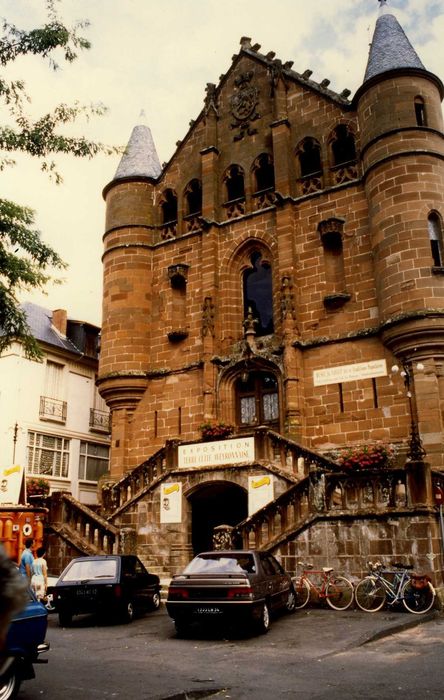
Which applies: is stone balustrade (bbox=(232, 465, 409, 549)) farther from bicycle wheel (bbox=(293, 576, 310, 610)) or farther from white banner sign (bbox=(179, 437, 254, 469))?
white banner sign (bbox=(179, 437, 254, 469))

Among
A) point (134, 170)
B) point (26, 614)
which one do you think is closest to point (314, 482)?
point (26, 614)

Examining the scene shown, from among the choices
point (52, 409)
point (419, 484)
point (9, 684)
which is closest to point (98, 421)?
point (52, 409)

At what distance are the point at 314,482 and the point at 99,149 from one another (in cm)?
857

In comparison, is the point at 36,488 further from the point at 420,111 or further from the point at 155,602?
the point at 420,111

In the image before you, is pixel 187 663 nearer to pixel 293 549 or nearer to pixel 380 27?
pixel 293 549

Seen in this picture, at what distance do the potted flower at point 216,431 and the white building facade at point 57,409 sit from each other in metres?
10.8

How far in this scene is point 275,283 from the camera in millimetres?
23344

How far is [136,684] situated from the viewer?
7.63 meters

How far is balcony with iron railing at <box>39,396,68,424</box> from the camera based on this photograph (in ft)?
97.6

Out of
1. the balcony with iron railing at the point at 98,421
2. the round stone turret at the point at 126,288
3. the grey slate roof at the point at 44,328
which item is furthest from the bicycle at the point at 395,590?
the grey slate roof at the point at 44,328

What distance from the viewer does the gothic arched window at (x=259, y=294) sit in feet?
78.0

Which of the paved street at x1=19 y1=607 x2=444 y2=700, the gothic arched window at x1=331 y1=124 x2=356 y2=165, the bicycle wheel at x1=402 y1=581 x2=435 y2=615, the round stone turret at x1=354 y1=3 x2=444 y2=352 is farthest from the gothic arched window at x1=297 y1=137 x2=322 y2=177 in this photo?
the paved street at x1=19 y1=607 x2=444 y2=700

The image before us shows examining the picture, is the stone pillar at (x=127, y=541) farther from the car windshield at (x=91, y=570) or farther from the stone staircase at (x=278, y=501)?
the car windshield at (x=91, y=570)

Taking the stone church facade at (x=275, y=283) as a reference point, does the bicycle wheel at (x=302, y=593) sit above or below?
Result: below
